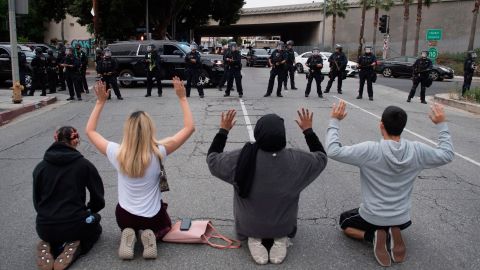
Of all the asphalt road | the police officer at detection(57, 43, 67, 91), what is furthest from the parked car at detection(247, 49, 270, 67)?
the asphalt road

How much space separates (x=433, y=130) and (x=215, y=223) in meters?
7.73

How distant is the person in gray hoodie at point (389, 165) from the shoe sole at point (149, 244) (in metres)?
1.68

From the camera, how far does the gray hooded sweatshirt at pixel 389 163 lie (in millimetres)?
4145

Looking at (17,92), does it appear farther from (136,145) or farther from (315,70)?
(136,145)

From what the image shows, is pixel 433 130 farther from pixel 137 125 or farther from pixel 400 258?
pixel 137 125

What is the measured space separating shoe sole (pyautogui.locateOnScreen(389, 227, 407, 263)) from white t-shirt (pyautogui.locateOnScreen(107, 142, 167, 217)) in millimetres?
2073

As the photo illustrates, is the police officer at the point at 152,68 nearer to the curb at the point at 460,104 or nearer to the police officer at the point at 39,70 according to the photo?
the police officer at the point at 39,70

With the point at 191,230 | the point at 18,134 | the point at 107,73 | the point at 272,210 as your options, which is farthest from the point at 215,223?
the point at 107,73

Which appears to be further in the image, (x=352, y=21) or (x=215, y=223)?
(x=352, y=21)

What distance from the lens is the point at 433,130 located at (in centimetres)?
1104

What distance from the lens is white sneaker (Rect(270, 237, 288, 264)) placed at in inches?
160

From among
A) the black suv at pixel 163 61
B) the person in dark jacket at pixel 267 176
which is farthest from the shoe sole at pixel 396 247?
the black suv at pixel 163 61

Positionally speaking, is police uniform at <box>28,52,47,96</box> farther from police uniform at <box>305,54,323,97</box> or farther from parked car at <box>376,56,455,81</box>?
parked car at <box>376,56,455,81</box>

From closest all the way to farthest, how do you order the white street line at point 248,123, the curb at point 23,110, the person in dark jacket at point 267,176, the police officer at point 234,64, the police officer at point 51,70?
the person in dark jacket at point 267,176, the white street line at point 248,123, the curb at point 23,110, the police officer at point 234,64, the police officer at point 51,70
